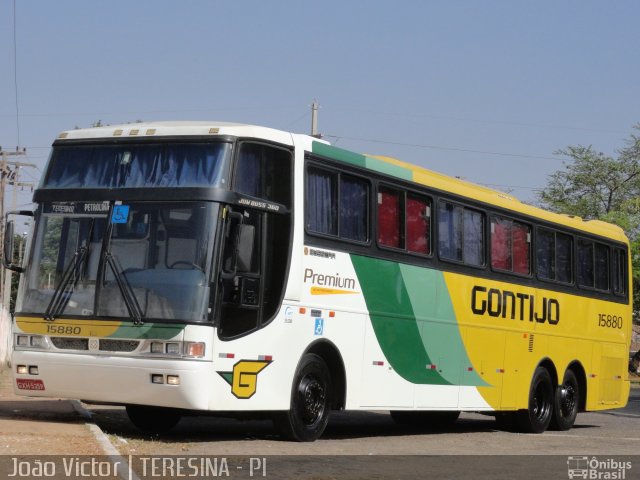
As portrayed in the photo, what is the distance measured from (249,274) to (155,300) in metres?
1.10

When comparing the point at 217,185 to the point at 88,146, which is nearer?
the point at 217,185

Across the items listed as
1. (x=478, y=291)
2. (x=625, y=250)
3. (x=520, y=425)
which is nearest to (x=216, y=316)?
(x=478, y=291)

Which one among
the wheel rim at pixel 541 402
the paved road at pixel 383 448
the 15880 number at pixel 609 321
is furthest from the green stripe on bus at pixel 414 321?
the 15880 number at pixel 609 321

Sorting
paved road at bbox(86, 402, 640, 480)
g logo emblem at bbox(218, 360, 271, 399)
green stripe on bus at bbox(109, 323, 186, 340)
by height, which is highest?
green stripe on bus at bbox(109, 323, 186, 340)

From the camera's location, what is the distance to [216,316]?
13.1 metres

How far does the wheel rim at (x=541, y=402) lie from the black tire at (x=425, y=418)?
4.24ft

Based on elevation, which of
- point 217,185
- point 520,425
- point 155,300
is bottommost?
point 520,425

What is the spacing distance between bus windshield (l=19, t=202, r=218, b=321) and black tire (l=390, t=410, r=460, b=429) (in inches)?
303

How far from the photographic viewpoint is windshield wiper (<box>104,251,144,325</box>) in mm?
13086

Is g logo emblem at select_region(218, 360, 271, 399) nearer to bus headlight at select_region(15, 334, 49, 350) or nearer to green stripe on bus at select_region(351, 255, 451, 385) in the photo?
bus headlight at select_region(15, 334, 49, 350)

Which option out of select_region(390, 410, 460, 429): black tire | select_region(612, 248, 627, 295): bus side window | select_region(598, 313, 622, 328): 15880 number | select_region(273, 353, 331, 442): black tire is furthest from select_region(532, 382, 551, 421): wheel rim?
select_region(273, 353, 331, 442): black tire

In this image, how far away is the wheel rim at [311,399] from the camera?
46.9 ft

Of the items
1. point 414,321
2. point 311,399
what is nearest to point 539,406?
point 414,321

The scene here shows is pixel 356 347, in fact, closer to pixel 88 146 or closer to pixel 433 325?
pixel 433 325
